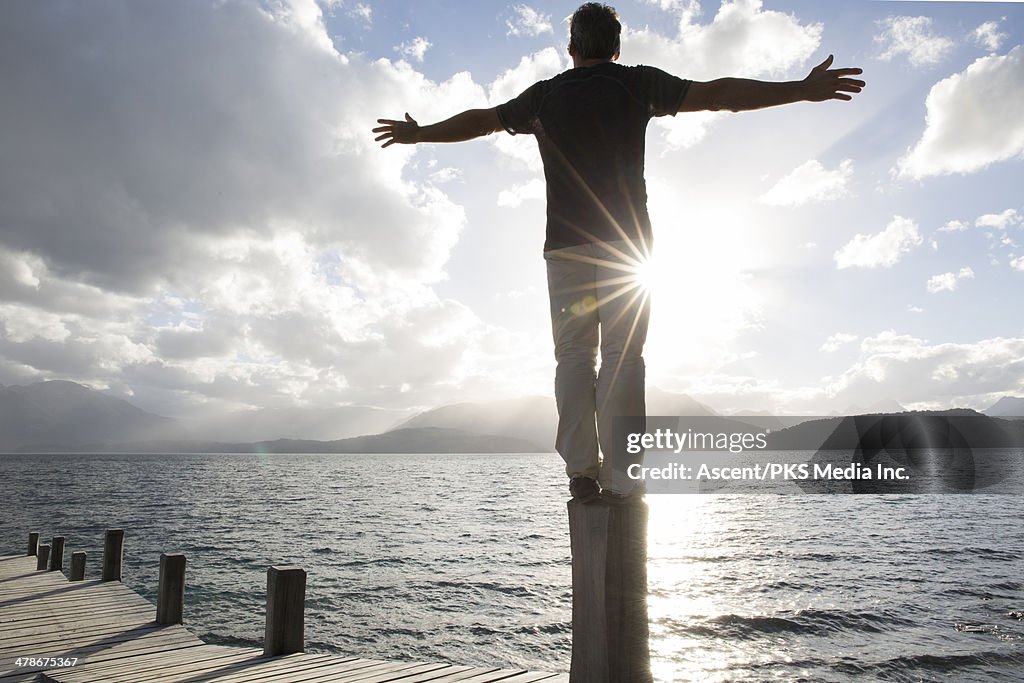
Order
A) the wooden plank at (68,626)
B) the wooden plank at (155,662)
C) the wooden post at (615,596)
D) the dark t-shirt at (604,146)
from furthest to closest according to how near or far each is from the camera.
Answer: the wooden plank at (68,626), the wooden plank at (155,662), the dark t-shirt at (604,146), the wooden post at (615,596)

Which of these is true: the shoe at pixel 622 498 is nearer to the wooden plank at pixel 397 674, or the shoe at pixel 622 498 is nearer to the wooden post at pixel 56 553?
the wooden plank at pixel 397 674

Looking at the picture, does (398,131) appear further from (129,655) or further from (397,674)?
(129,655)

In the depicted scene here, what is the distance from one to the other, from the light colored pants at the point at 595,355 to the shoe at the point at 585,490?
1.6 inches

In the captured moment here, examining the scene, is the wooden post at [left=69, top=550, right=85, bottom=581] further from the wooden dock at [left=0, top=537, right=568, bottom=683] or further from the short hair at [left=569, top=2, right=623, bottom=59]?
the short hair at [left=569, top=2, right=623, bottom=59]

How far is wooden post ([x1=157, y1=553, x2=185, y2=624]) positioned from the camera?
27.0 ft

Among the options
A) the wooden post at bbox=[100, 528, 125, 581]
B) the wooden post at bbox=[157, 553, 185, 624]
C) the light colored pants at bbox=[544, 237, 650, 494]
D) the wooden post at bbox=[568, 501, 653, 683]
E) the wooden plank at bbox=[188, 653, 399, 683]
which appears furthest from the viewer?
the wooden post at bbox=[100, 528, 125, 581]

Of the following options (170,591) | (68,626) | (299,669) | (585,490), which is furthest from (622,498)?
(68,626)

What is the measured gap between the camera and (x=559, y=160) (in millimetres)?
3291

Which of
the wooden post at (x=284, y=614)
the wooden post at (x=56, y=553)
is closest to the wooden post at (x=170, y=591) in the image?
the wooden post at (x=284, y=614)

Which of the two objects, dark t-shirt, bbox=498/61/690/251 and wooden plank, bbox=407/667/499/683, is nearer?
dark t-shirt, bbox=498/61/690/251

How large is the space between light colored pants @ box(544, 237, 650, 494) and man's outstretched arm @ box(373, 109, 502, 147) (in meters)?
0.91

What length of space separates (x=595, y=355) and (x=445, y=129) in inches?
65.1

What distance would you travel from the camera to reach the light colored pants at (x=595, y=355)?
2.90m

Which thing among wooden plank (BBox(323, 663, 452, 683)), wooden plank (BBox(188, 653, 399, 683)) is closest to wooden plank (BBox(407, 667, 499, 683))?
wooden plank (BBox(323, 663, 452, 683))
